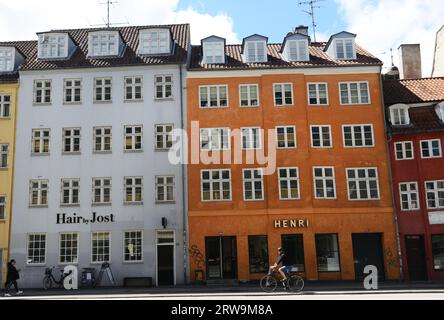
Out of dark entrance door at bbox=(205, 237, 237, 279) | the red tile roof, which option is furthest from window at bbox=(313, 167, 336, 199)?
the red tile roof

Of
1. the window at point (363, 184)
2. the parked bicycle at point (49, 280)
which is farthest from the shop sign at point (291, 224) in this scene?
the parked bicycle at point (49, 280)

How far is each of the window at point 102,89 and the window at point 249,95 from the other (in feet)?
27.9

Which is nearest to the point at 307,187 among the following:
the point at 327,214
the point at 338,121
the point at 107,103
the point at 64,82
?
the point at 327,214

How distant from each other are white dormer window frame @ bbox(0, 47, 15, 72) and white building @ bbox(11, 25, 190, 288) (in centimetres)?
154

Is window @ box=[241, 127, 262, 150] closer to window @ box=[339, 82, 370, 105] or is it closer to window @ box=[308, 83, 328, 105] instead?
window @ box=[308, 83, 328, 105]

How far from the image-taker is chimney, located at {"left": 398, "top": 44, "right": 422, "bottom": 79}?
122 ft

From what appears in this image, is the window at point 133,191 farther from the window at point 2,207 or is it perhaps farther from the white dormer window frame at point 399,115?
the white dormer window frame at point 399,115

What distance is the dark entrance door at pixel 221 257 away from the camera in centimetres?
2848

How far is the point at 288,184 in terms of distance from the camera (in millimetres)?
29422

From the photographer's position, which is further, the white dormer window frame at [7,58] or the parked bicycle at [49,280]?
the white dormer window frame at [7,58]

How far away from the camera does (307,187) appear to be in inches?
1153

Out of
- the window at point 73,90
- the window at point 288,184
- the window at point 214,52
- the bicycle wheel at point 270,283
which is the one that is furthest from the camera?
the window at point 214,52
